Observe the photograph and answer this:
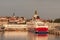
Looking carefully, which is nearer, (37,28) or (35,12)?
(37,28)

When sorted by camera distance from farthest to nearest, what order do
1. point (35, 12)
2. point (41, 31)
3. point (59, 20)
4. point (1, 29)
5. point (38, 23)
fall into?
point (59, 20) → point (35, 12) → point (1, 29) → point (38, 23) → point (41, 31)

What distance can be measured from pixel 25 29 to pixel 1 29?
1139 centimetres

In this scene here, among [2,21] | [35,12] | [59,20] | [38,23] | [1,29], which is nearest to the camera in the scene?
[38,23]

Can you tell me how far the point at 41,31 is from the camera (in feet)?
214

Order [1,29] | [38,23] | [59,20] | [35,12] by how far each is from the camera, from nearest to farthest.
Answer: [38,23], [1,29], [35,12], [59,20]

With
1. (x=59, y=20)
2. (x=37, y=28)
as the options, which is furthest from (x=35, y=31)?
(x=59, y=20)

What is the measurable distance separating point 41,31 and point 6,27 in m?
29.5

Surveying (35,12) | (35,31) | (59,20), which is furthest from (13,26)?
(35,31)

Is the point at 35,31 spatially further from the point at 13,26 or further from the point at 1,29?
the point at 13,26

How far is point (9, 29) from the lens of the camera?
92.9m

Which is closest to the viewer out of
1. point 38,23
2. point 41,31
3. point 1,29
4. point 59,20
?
point 41,31

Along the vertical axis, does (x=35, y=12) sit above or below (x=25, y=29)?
above

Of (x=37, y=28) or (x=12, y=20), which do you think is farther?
(x=12, y=20)

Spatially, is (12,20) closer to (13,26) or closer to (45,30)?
(13,26)
